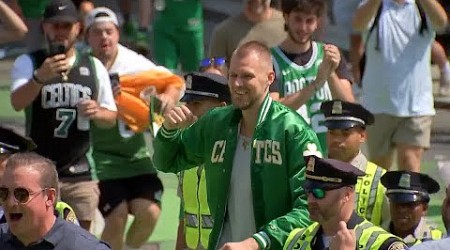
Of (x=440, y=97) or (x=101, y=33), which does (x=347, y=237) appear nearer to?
(x=101, y=33)

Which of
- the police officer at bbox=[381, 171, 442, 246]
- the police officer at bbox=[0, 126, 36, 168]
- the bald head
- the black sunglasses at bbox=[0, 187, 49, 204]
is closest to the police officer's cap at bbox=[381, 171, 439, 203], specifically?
the police officer at bbox=[381, 171, 442, 246]

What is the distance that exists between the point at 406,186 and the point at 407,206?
0.12 meters

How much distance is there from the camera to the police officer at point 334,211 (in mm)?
7066

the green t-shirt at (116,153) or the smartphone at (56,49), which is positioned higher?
the smartphone at (56,49)

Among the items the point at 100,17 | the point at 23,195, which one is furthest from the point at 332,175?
the point at 100,17

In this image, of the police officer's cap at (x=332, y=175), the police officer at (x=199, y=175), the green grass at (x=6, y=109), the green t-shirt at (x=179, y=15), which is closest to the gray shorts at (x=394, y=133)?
the police officer at (x=199, y=175)

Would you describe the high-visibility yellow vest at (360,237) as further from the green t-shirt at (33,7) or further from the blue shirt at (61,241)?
the green t-shirt at (33,7)

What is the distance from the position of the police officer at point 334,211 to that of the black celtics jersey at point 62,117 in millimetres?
3215

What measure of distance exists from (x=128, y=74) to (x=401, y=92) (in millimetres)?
2241

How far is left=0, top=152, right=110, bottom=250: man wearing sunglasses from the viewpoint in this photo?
6.81 m

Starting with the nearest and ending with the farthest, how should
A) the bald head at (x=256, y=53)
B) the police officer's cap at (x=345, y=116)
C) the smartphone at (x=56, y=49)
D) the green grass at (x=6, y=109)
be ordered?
the bald head at (x=256, y=53)
the police officer's cap at (x=345, y=116)
the smartphone at (x=56, y=49)
the green grass at (x=6, y=109)

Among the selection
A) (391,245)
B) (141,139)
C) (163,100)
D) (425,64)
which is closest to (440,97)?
(425,64)

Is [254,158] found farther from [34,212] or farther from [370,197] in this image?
[34,212]

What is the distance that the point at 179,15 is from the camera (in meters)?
14.4
